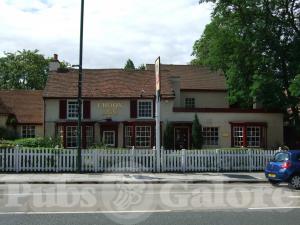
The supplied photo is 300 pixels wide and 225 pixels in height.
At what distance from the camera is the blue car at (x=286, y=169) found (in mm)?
18875

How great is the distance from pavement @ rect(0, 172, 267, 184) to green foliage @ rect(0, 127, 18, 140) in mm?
16239

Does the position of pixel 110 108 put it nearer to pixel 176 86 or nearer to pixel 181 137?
pixel 181 137

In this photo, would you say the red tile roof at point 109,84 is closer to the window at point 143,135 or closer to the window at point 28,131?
the window at point 143,135

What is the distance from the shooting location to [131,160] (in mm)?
24578

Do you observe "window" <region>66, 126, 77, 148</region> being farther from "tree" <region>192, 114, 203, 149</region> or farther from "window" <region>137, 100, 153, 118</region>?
"tree" <region>192, 114, 203, 149</region>

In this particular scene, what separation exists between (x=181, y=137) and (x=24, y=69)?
38549mm

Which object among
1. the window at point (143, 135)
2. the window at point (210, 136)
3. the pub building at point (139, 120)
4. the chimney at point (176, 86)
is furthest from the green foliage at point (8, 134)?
the window at point (210, 136)

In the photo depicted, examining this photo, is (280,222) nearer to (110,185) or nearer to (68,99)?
(110,185)

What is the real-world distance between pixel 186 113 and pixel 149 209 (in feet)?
82.9

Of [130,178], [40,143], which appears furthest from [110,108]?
[130,178]

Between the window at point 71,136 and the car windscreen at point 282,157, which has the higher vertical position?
the window at point 71,136

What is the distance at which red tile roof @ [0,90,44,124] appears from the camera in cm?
4147

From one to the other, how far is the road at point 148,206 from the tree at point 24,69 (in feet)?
176

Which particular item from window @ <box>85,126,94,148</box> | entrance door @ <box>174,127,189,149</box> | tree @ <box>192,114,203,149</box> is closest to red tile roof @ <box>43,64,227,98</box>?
window @ <box>85,126,94,148</box>
